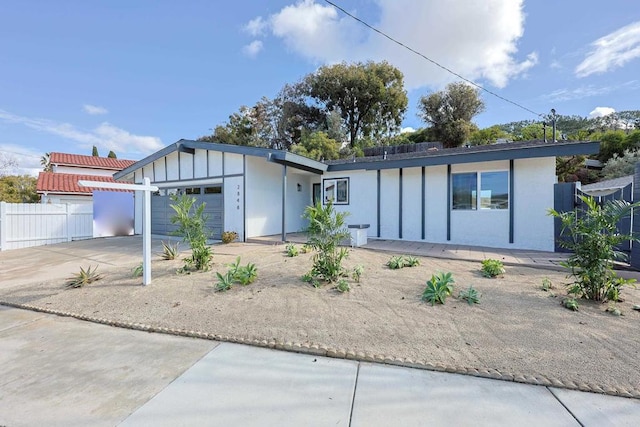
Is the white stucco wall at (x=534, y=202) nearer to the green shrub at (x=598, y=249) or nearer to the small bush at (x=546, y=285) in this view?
the small bush at (x=546, y=285)

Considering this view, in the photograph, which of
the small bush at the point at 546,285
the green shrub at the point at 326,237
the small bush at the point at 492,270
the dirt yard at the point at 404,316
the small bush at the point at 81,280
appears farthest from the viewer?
the small bush at the point at 81,280

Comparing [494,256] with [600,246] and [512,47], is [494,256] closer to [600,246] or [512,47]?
[600,246]

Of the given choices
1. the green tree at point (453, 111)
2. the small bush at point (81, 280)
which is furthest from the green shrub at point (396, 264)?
the green tree at point (453, 111)

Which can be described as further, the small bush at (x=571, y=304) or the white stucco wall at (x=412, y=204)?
the white stucco wall at (x=412, y=204)

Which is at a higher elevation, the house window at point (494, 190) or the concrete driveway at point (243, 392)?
the house window at point (494, 190)

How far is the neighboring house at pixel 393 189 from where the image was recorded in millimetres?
7988

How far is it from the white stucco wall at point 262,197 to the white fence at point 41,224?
26.4 ft

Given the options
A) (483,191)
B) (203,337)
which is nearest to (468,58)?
(483,191)

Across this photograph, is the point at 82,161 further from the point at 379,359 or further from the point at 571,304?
the point at 571,304

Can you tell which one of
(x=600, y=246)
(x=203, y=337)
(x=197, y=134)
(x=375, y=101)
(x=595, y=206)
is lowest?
(x=203, y=337)

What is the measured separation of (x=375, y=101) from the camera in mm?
26234

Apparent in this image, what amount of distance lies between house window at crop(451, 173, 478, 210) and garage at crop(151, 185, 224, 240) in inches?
316

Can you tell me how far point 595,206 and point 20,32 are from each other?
1529 cm

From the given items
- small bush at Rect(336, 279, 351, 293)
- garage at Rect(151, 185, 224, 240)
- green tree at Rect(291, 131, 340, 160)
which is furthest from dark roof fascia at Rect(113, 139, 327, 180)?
green tree at Rect(291, 131, 340, 160)
